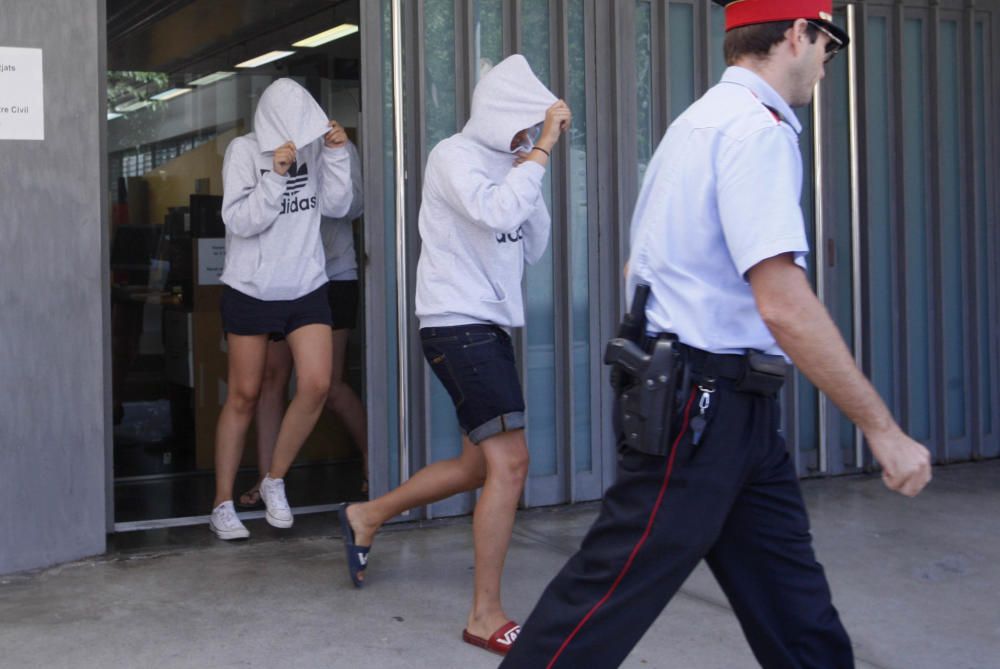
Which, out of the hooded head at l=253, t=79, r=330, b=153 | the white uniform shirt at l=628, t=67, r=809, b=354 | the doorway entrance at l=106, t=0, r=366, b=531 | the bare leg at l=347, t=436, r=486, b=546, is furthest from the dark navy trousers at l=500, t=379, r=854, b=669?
the doorway entrance at l=106, t=0, r=366, b=531

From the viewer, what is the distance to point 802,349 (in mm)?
2639

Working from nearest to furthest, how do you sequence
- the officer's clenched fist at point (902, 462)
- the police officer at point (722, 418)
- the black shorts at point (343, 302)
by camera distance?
the officer's clenched fist at point (902, 462) < the police officer at point (722, 418) < the black shorts at point (343, 302)

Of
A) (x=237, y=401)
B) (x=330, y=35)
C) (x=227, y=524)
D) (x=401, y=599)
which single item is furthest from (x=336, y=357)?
(x=330, y=35)

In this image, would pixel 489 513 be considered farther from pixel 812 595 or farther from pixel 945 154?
pixel 945 154

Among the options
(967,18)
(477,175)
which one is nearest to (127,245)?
(477,175)

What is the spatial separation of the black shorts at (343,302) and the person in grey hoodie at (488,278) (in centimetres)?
215

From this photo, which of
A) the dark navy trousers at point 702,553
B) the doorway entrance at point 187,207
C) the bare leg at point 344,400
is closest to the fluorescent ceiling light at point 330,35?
the doorway entrance at point 187,207

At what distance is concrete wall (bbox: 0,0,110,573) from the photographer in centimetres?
507

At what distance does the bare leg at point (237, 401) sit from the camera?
5641mm

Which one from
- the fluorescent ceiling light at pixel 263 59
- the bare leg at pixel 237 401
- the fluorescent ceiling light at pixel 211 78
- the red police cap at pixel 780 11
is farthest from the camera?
the fluorescent ceiling light at pixel 211 78

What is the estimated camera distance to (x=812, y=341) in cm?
264

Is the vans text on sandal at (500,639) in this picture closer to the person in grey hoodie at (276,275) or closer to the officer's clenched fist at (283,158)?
the person in grey hoodie at (276,275)

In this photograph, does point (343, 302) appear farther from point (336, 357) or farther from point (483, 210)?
point (483, 210)

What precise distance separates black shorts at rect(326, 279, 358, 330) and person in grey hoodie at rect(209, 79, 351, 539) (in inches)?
32.1
